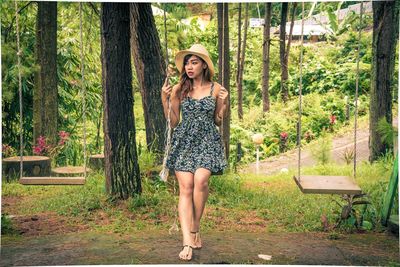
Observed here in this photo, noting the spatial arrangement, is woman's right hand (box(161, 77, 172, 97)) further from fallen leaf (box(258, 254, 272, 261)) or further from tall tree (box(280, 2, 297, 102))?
tall tree (box(280, 2, 297, 102))

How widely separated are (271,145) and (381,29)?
251 centimetres

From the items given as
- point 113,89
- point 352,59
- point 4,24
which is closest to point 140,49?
point 113,89

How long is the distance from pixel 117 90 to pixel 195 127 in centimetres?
143

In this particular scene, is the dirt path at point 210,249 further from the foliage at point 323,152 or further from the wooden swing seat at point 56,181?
the foliage at point 323,152

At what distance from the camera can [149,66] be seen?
6.68 meters

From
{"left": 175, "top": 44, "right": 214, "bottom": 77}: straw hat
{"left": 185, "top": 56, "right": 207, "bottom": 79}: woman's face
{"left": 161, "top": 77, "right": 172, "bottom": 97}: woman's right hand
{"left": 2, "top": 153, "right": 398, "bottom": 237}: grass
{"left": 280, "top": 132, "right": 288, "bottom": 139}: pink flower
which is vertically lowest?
{"left": 2, "top": 153, "right": 398, "bottom": 237}: grass

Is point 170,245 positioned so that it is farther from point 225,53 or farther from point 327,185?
point 225,53

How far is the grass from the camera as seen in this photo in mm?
5871

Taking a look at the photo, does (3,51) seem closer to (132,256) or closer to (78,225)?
(78,225)

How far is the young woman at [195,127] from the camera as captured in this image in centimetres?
447

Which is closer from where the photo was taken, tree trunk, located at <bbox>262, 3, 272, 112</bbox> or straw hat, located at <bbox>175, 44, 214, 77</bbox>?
straw hat, located at <bbox>175, 44, 214, 77</bbox>

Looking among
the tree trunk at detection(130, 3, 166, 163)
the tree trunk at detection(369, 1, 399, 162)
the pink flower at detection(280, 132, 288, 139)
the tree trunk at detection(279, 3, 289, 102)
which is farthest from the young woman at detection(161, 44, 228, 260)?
the tree trunk at detection(279, 3, 289, 102)

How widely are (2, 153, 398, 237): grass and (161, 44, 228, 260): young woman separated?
1150 mm

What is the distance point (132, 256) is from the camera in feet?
15.6
